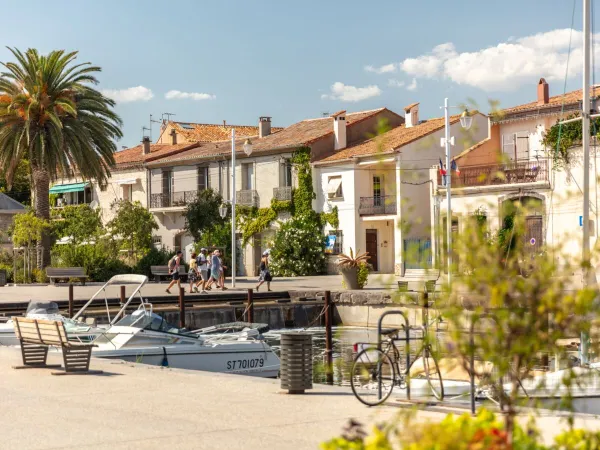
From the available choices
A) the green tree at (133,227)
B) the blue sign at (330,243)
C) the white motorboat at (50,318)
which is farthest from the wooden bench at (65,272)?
the white motorboat at (50,318)

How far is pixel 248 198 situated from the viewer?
61.0 m

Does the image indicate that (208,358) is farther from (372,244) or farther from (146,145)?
(146,145)

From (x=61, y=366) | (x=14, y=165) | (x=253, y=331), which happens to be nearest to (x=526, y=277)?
(x=61, y=366)

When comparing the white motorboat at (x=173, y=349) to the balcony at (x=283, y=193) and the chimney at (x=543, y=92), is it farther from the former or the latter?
the balcony at (x=283, y=193)

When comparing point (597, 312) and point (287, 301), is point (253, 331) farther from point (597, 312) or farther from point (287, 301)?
point (597, 312)

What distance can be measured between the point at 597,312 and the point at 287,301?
34.3 metres

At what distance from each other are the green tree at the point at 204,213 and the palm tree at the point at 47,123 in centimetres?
807

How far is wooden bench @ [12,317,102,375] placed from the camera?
15117 mm

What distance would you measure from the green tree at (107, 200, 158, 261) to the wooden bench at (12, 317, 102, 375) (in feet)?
129

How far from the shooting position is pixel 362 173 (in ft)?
184

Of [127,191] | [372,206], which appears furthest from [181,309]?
[127,191]

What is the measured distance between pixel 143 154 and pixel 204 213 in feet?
61.2

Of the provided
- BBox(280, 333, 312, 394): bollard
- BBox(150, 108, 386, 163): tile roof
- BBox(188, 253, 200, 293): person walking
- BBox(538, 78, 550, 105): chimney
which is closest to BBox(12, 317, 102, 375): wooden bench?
BBox(280, 333, 312, 394): bollard

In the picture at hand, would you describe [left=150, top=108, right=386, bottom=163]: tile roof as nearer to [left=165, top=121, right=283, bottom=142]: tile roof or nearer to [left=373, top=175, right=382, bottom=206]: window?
[left=373, top=175, right=382, bottom=206]: window
